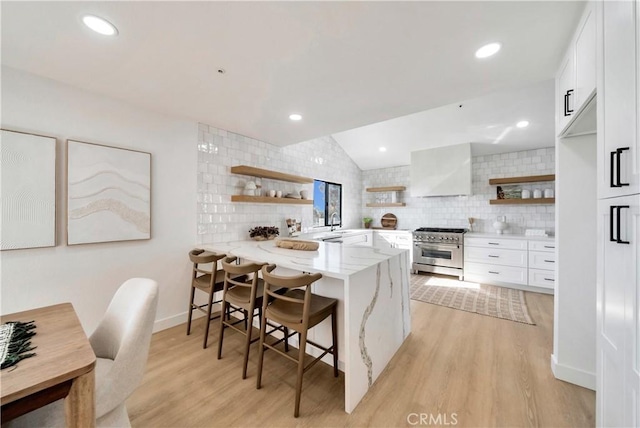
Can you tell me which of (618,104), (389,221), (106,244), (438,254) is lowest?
(438,254)

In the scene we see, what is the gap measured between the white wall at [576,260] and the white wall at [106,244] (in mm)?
3574

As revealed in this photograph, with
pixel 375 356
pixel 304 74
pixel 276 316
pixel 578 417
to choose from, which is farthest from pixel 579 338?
pixel 304 74

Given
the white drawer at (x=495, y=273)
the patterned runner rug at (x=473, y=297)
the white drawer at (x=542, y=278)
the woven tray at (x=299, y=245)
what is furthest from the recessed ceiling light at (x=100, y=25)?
the white drawer at (x=542, y=278)

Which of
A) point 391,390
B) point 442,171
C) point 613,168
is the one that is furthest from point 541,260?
point 613,168

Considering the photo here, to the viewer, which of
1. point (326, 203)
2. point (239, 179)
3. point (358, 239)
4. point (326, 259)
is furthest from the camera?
point (326, 203)

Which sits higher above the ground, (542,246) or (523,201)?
(523,201)

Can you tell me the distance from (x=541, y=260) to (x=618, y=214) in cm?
365

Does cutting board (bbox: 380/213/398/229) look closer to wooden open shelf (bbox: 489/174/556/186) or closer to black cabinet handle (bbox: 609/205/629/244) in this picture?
wooden open shelf (bbox: 489/174/556/186)

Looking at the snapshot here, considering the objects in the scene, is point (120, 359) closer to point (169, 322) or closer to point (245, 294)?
point (245, 294)

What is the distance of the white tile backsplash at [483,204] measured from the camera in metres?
4.23

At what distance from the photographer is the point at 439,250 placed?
462 centimetres

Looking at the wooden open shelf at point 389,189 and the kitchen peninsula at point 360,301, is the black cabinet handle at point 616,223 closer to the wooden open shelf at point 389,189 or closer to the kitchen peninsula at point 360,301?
the kitchen peninsula at point 360,301

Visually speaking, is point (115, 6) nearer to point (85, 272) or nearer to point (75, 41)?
point (75, 41)

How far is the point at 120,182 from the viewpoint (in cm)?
232
